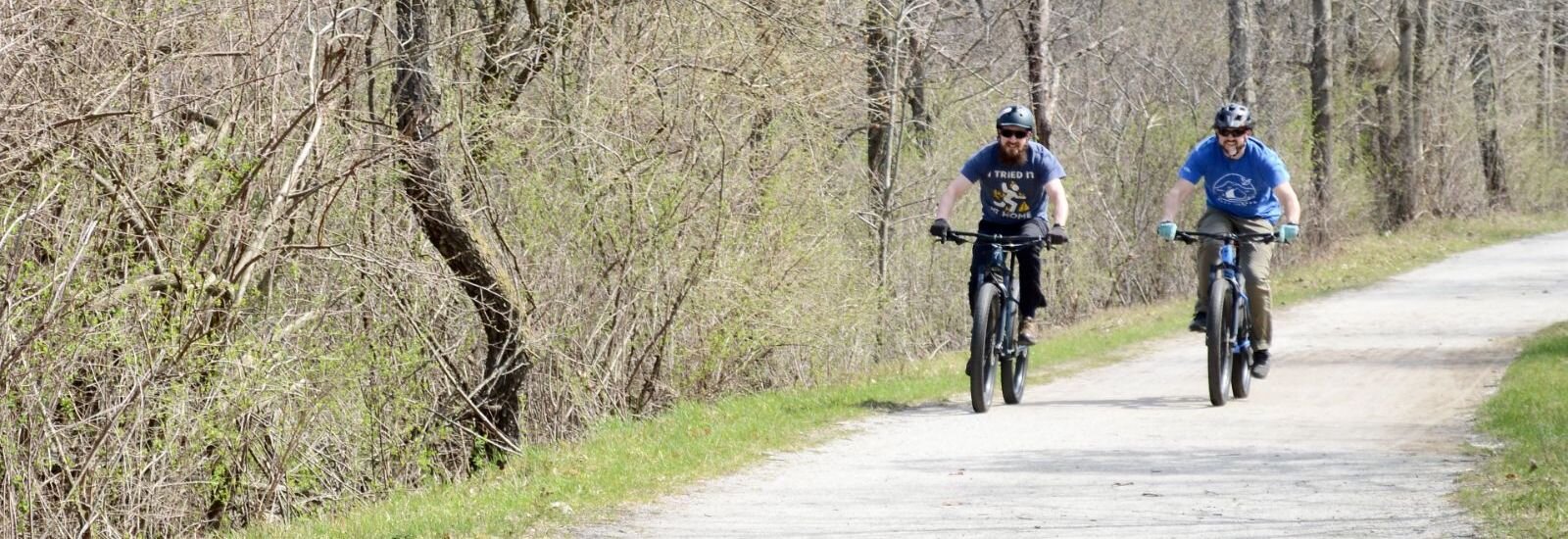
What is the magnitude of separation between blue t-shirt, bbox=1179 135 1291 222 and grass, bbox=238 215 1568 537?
7.25 feet

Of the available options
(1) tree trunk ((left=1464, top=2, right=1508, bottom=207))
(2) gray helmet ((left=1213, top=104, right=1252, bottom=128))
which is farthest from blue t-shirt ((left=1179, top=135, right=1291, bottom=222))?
(1) tree trunk ((left=1464, top=2, right=1508, bottom=207))

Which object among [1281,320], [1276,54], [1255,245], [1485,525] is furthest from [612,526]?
[1276,54]

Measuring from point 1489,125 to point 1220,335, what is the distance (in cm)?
2954

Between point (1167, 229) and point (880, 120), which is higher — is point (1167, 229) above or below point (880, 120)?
below

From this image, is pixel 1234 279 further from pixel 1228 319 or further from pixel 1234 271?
pixel 1228 319

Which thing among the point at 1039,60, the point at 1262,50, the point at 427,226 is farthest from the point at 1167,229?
the point at 1262,50

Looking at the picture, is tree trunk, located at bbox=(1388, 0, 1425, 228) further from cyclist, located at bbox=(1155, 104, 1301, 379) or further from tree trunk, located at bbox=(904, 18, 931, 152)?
cyclist, located at bbox=(1155, 104, 1301, 379)

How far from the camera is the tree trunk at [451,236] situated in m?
11.2

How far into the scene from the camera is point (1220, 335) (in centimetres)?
1133

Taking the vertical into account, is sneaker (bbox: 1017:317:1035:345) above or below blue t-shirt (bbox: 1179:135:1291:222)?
below

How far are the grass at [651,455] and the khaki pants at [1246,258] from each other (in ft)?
6.24

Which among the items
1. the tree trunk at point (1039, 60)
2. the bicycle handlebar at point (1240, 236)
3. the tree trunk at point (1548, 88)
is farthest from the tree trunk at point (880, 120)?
the tree trunk at point (1548, 88)

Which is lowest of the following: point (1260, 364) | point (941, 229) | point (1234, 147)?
point (1260, 364)

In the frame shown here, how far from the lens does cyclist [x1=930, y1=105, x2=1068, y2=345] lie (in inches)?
427
